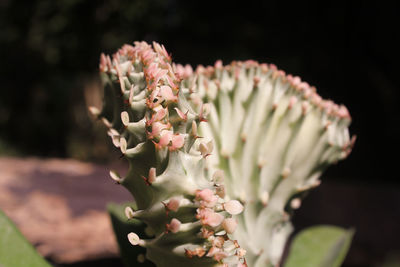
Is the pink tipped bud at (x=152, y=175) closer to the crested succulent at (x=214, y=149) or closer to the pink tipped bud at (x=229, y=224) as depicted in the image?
the crested succulent at (x=214, y=149)

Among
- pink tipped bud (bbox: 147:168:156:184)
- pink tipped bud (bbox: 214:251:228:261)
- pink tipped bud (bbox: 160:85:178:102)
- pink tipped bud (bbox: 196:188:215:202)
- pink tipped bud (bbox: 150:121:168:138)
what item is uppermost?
pink tipped bud (bbox: 160:85:178:102)

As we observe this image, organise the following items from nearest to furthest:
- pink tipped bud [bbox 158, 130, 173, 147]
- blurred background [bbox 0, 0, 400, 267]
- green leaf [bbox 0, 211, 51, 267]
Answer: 1. pink tipped bud [bbox 158, 130, 173, 147]
2. green leaf [bbox 0, 211, 51, 267]
3. blurred background [bbox 0, 0, 400, 267]

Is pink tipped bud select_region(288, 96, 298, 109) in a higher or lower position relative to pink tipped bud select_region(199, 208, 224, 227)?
higher

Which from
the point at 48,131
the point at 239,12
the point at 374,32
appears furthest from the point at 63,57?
the point at 374,32

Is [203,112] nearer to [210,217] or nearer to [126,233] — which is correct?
[210,217]

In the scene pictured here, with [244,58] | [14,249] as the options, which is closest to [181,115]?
[14,249]

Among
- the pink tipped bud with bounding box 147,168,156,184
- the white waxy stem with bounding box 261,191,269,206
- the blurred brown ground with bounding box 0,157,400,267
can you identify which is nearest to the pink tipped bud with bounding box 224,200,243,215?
the pink tipped bud with bounding box 147,168,156,184

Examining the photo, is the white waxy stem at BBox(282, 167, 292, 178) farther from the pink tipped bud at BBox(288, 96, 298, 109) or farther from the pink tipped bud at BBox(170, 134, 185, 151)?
the pink tipped bud at BBox(170, 134, 185, 151)
